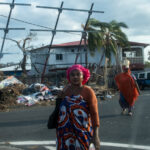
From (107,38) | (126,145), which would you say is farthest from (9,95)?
(107,38)

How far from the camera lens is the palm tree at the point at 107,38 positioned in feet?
99.7

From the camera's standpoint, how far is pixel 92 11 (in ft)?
56.6

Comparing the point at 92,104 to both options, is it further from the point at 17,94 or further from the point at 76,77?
the point at 17,94

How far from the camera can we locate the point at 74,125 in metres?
3.94

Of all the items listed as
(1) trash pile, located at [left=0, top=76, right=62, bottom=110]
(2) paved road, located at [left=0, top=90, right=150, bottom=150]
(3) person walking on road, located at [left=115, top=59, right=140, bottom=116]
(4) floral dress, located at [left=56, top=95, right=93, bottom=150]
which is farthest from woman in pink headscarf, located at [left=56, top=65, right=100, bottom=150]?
(1) trash pile, located at [left=0, top=76, right=62, bottom=110]

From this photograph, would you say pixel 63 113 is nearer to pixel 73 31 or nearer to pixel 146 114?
pixel 146 114

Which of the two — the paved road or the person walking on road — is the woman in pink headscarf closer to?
the paved road

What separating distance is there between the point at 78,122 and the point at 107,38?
2897 centimetres

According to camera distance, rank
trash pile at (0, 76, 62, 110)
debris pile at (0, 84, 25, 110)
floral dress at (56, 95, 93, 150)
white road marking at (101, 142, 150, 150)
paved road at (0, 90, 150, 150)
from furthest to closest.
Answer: trash pile at (0, 76, 62, 110) < debris pile at (0, 84, 25, 110) < paved road at (0, 90, 150, 150) < white road marking at (101, 142, 150, 150) < floral dress at (56, 95, 93, 150)

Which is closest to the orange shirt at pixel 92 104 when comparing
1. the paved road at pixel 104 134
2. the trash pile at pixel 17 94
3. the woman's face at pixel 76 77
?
the woman's face at pixel 76 77

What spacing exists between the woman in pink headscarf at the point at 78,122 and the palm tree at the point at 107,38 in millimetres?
26239

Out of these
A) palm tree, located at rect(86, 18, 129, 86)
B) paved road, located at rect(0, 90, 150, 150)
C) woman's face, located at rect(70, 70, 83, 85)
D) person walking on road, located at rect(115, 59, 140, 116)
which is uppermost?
palm tree, located at rect(86, 18, 129, 86)

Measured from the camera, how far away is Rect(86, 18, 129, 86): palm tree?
3038 centimetres

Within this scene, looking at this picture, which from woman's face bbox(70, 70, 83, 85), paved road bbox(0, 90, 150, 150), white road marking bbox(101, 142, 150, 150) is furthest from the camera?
paved road bbox(0, 90, 150, 150)
